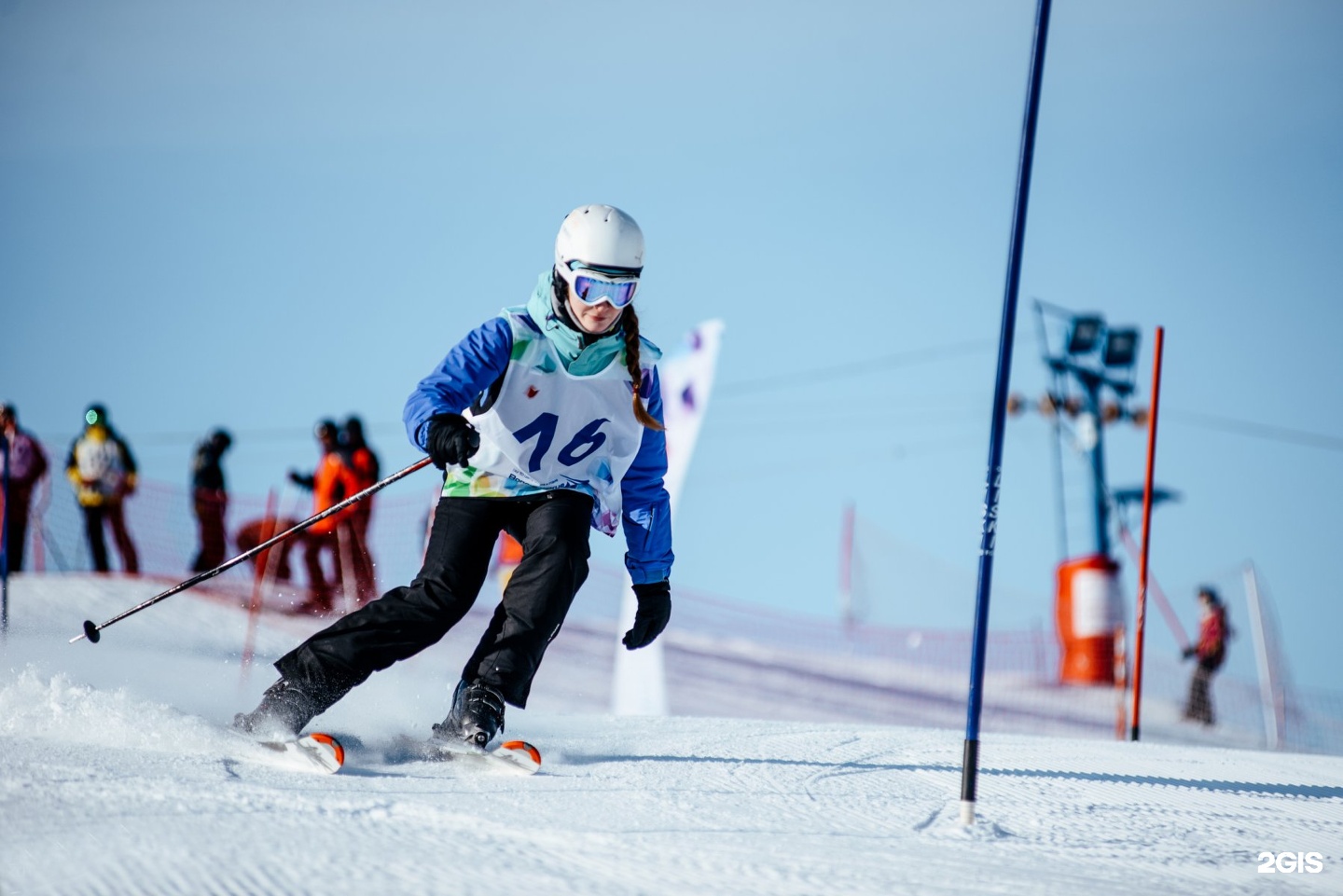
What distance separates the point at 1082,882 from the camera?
2.73 m

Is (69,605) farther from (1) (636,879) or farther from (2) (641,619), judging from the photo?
(1) (636,879)

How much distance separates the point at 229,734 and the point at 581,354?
1400mm

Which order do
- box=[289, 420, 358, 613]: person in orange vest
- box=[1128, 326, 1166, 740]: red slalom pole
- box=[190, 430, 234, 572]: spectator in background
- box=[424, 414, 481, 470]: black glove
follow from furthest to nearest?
box=[190, 430, 234, 572]: spectator in background
box=[289, 420, 358, 613]: person in orange vest
box=[1128, 326, 1166, 740]: red slalom pole
box=[424, 414, 481, 470]: black glove

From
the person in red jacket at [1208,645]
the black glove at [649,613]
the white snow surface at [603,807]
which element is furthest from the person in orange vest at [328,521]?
the person in red jacket at [1208,645]

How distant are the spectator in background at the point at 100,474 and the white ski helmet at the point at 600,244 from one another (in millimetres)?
8145

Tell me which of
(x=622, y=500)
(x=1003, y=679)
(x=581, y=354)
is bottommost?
(x=1003, y=679)

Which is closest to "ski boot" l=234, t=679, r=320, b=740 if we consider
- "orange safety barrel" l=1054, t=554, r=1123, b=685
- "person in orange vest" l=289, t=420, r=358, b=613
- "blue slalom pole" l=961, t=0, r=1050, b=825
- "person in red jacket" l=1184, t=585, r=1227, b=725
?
"blue slalom pole" l=961, t=0, r=1050, b=825

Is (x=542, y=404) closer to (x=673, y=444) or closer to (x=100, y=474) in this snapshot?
(x=673, y=444)

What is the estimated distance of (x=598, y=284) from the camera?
12.3 feet

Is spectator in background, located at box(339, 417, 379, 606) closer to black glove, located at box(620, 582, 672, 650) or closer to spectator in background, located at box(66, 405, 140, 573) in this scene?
spectator in background, located at box(66, 405, 140, 573)

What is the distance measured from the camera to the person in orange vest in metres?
9.38

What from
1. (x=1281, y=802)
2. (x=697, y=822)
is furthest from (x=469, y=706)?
(x=1281, y=802)

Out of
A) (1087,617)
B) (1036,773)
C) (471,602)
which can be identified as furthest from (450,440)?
(1087,617)

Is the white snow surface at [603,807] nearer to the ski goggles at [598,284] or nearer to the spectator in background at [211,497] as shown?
the ski goggles at [598,284]
